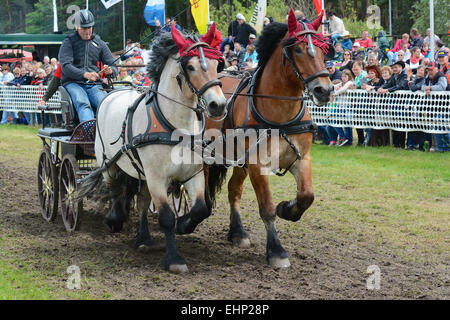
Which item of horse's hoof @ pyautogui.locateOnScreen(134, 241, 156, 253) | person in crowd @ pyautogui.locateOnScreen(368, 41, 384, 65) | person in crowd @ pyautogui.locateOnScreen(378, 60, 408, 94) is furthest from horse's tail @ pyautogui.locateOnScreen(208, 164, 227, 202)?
person in crowd @ pyautogui.locateOnScreen(368, 41, 384, 65)

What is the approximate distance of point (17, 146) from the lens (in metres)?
15.1

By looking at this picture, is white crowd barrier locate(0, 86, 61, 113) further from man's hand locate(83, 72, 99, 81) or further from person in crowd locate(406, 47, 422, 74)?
man's hand locate(83, 72, 99, 81)

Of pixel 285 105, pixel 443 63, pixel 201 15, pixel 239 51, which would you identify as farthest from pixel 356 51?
pixel 285 105

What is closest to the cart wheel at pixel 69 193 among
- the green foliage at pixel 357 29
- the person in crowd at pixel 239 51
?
the person in crowd at pixel 239 51

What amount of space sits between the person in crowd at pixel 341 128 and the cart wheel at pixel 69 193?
7239 mm

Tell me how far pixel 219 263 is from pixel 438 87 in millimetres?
7191

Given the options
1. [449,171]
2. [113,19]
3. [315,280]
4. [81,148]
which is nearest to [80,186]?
[81,148]

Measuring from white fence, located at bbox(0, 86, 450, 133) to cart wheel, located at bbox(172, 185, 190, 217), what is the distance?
3644mm

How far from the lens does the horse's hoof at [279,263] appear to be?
19.5 feet

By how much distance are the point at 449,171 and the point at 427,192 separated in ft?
4.91

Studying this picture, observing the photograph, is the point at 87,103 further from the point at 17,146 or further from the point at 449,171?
the point at 17,146

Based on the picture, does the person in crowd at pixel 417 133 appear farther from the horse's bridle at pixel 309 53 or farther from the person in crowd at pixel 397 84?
the horse's bridle at pixel 309 53

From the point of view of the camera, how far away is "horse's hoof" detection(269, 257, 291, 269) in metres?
5.93

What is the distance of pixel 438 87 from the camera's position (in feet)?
38.5
